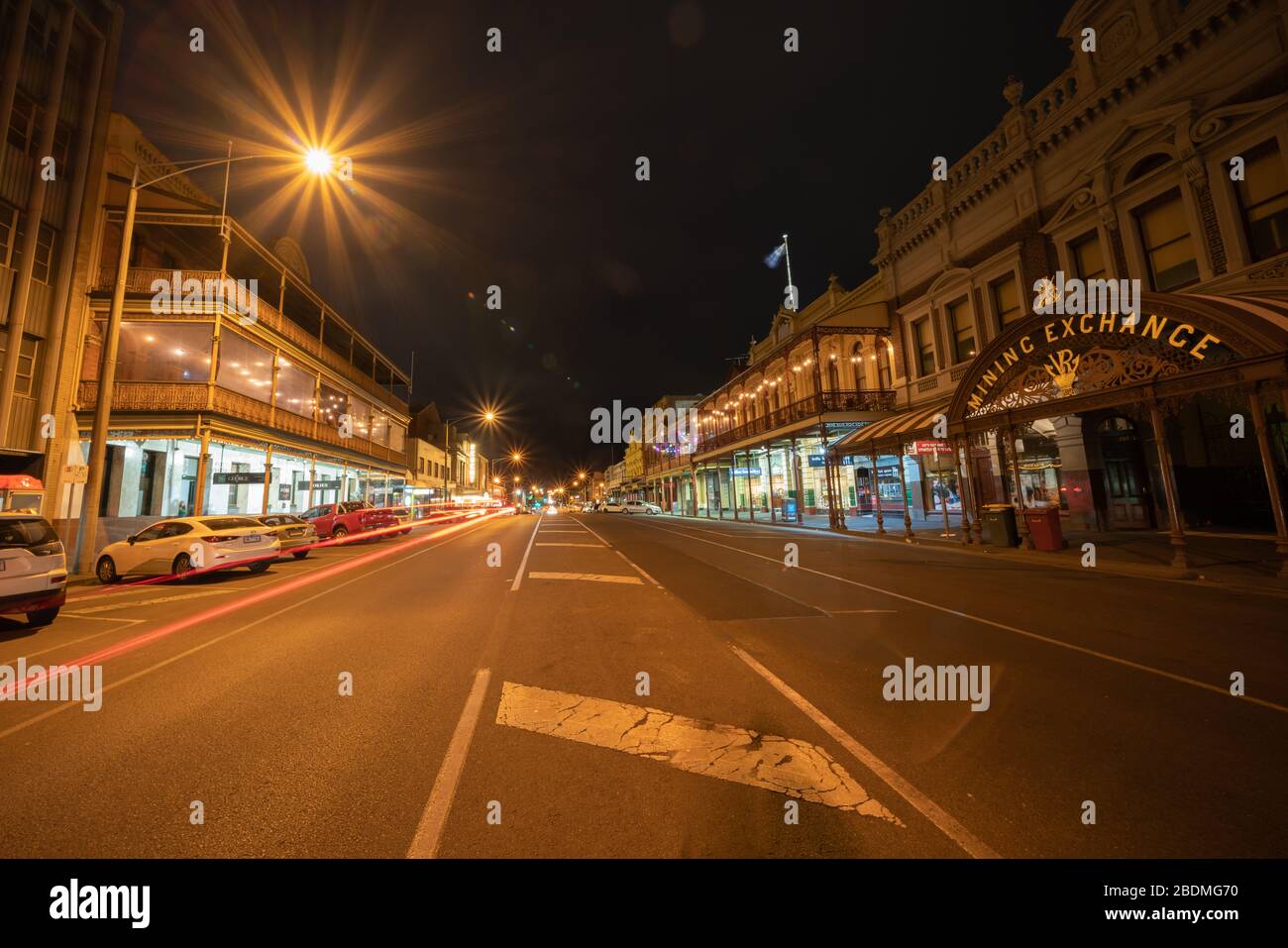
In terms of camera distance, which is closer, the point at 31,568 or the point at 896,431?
the point at 31,568

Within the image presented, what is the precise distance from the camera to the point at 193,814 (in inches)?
103

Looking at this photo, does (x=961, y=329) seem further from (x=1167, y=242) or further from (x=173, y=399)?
(x=173, y=399)

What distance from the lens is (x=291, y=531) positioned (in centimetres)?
1584

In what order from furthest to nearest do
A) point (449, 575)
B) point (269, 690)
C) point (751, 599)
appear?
point (449, 575) < point (751, 599) < point (269, 690)

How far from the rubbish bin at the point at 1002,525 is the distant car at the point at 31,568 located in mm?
19708

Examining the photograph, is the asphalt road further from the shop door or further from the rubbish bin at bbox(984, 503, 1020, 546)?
the shop door

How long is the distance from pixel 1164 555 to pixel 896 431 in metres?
7.47

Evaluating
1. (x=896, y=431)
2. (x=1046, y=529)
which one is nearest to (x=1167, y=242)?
(x=896, y=431)

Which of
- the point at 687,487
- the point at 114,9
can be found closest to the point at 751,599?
the point at 114,9

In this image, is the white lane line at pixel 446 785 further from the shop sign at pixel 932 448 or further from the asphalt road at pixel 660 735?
the shop sign at pixel 932 448

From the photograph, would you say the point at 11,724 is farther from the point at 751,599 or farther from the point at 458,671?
the point at 751,599

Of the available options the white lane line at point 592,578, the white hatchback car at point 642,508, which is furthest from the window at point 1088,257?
the white hatchback car at point 642,508
